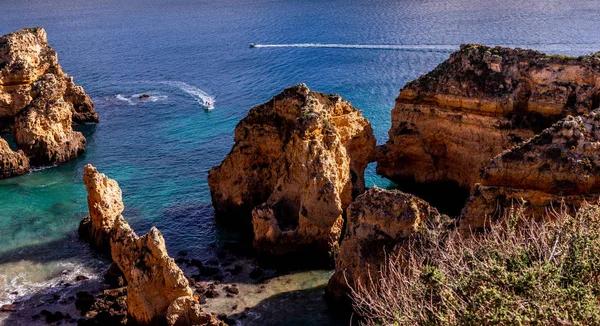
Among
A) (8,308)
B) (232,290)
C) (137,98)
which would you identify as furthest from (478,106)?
(137,98)

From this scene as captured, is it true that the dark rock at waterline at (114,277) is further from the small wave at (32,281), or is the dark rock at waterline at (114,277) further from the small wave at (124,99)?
the small wave at (124,99)

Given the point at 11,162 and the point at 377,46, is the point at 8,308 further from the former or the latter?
the point at 377,46

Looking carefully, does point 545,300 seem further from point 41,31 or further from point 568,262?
point 41,31

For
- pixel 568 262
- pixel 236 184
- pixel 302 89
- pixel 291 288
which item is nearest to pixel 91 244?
pixel 236 184

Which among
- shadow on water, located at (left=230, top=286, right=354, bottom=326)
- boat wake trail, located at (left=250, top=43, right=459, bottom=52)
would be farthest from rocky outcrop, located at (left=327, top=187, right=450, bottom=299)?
boat wake trail, located at (left=250, top=43, right=459, bottom=52)

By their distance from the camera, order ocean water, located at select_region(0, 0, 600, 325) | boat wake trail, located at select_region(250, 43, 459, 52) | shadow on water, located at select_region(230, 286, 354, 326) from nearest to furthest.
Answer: shadow on water, located at select_region(230, 286, 354, 326) → ocean water, located at select_region(0, 0, 600, 325) → boat wake trail, located at select_region(250, 43, 459, 52)

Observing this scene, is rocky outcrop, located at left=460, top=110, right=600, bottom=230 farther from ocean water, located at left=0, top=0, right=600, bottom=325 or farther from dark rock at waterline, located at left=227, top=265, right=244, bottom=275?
dark rock at waterline, located at left=227, top=265, right=244, bottom=275

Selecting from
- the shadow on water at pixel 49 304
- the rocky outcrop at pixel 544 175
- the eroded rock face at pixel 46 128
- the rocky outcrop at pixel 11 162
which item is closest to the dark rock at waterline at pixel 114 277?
the shadow on water at pixel 49 304
